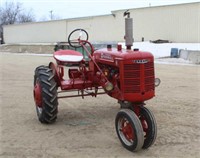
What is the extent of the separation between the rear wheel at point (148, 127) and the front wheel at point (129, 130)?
0.19 metres

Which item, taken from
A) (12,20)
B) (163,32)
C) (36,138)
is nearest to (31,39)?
(163,32)

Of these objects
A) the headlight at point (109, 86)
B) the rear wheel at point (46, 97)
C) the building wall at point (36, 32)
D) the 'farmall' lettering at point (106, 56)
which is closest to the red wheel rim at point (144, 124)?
the headlight at point (109, 86)

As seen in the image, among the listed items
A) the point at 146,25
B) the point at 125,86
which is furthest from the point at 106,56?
the point at 146,25

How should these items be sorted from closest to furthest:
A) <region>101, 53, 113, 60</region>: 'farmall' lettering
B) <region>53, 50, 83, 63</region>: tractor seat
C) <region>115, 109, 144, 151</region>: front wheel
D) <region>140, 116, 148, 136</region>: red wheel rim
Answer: <region>115, 109, 144, 151</region>: front wheel < <region>140, 116, 148, 136</region>: red wheel rim < <region>101, 53, 113, 60</region>: 'farmall' lettering < <region>53, 50, 83, 63</region>: tractor seat

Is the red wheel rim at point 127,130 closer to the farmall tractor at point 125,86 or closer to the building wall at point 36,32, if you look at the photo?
the farmall tractor at point 125,86

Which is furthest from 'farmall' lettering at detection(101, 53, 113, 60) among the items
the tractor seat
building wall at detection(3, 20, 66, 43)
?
building wall at detection(3, 20, 66, 43)

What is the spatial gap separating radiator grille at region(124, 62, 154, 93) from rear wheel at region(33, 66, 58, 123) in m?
1.53

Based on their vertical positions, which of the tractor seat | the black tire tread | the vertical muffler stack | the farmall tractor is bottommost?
the black tire tread

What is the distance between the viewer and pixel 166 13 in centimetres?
3950

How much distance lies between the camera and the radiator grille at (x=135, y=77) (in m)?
5.32

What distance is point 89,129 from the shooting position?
6.30 m

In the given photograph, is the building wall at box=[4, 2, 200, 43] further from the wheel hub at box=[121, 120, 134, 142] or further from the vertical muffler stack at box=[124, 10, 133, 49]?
the wheel hub at box=[121, 120, 134, 142]

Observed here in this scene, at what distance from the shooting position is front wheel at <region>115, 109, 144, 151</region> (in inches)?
194

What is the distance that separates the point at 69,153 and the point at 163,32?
1429 inches
